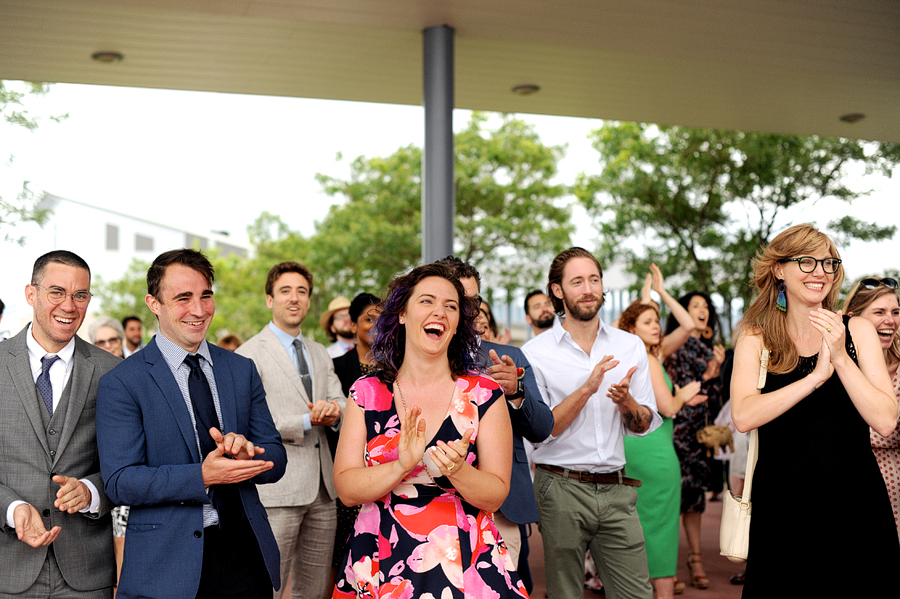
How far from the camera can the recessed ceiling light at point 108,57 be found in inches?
277

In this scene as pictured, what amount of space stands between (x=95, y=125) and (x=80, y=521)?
3212 centimetres

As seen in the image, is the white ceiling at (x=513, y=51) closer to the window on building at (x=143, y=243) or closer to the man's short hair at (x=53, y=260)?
the man's short hair at (x=53, y=260)

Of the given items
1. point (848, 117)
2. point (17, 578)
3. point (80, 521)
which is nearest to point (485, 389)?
point (80, 521)

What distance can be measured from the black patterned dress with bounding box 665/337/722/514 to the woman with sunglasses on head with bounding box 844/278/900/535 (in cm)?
207

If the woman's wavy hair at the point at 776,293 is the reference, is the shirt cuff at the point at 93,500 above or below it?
below

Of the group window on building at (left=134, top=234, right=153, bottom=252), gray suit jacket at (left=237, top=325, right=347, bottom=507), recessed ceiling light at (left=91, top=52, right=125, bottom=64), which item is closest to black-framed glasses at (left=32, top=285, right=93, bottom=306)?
gray suit jacket at (left=237, top=325, right=347, bottom=507)

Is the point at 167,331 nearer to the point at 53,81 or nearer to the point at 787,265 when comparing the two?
the point at 787,265

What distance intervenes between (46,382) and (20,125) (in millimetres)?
7723

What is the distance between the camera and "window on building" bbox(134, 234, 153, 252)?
46.4m

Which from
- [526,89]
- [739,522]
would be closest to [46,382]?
[739,522]

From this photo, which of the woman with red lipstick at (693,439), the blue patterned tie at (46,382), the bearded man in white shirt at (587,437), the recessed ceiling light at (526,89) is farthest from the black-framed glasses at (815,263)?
the recessed ceiling light at (526,89)

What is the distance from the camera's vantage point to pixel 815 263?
3059 mm

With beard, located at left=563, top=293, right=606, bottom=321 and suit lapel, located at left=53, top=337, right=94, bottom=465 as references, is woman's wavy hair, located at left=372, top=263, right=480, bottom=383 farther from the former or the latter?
beard, located at left=563, top=293, right=606, bottom=321

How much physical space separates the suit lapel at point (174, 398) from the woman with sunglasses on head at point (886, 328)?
10.9 feet
